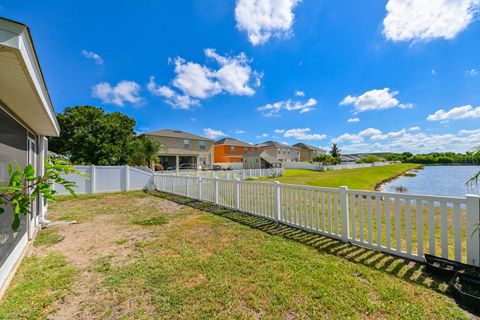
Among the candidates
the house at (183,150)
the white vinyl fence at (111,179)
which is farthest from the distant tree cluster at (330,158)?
the white vinyl fence at (111,179)

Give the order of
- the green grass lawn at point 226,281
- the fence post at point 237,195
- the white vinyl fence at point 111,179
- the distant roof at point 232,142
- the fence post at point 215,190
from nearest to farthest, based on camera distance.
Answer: the green grass lawn at point 226,281 < the fence post at point 237,195 < the fence post at point 215,190 < the white vinyl fence at point 111,179 < the distant roof at point 232,142

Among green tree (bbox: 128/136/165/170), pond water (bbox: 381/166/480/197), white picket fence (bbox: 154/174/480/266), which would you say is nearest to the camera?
white picket fence (bbox: 154/174/480/266)

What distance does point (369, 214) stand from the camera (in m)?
3.37

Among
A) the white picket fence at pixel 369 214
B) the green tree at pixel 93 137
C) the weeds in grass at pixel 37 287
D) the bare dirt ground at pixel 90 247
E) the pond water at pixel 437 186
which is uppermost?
the green tree at pixel 93 137

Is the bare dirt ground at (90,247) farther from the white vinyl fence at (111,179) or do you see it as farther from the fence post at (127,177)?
the fence post at (127,177)

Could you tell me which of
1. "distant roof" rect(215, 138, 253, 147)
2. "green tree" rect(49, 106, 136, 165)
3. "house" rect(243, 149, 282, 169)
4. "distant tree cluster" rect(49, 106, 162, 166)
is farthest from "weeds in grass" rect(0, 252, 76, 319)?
"distant roof" rect(215, 138, 253, 147)

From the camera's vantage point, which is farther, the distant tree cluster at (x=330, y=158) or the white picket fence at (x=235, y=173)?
the distant tree cluster at (x=330, y=158)

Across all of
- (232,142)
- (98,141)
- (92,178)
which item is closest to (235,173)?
(92,178)

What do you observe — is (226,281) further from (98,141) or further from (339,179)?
(339,179)

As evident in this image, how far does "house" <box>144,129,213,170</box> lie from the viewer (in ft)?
Answer: 83.0

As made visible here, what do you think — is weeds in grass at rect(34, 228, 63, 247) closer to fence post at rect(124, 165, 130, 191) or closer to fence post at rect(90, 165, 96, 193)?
fence post at rect(90, 165, 96, 193)

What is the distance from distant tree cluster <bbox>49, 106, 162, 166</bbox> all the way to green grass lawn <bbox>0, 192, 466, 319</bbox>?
12636mm

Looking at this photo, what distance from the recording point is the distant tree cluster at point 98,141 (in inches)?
584

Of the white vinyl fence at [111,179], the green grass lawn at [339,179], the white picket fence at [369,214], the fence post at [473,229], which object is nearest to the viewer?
the fence post at [473,229]
